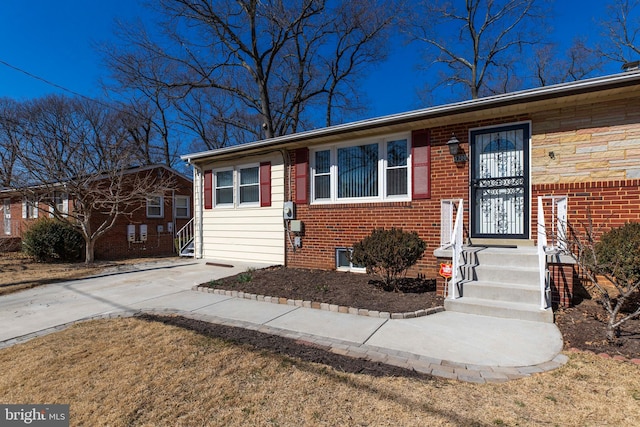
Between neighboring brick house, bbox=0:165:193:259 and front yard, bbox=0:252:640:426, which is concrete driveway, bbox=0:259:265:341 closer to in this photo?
front yard, bbox=0:252:640:426

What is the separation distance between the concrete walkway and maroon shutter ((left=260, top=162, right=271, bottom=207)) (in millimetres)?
2947

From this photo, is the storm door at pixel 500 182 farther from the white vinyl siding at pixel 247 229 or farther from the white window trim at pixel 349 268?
the white vinyl siding at pixel 247 229

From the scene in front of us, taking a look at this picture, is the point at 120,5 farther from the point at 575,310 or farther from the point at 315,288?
the point at 575,310

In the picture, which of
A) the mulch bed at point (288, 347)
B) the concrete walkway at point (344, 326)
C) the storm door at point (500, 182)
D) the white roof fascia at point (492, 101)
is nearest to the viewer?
the mulch bed at point (288, 347)

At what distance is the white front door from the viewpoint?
1667 centimetres

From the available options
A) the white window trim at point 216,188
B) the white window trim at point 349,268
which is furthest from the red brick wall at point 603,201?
the white window trim at point 216,188

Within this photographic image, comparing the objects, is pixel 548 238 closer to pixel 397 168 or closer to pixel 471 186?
pixel 471 186

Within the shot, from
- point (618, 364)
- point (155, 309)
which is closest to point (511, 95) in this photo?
point (618, 364)

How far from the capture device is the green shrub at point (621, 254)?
380 cm

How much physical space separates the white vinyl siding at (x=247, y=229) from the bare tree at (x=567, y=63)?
1657 centimetres

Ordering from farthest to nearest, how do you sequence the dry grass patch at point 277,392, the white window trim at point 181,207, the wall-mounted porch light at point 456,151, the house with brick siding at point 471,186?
the white window trim at point 181,207, the wall-mounted porch light at point 456,151, the house with brick siding at point 471,186, the dry grass patch at point 277,392

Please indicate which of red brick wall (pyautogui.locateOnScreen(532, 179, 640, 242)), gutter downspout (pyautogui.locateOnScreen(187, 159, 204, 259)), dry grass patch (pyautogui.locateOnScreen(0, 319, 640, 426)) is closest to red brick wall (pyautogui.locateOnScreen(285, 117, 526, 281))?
red brick wall (pyautogui.locateOnScreen(532, 179, 640, 242))

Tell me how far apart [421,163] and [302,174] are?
2.91m

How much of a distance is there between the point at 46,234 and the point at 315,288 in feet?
33.6
